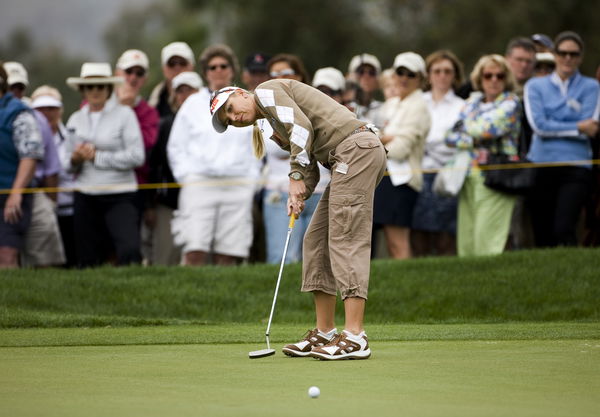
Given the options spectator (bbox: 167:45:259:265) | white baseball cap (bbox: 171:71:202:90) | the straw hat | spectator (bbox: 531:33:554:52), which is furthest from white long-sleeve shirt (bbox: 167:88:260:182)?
spectator (bbox: 531:33:554:52)

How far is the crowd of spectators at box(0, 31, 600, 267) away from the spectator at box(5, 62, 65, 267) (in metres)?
0.01

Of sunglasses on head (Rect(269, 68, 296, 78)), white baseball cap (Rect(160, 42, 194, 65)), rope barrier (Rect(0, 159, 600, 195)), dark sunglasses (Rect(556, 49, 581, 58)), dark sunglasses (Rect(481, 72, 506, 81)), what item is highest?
white baseball cap (Rect(160, 42, 194, 65))

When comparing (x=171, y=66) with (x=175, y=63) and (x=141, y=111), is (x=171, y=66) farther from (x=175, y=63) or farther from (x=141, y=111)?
(x=141, y=111)

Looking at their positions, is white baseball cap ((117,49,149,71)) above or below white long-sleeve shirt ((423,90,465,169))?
above

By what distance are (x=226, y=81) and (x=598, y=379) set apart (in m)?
7.73

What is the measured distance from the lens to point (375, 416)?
17.8ft

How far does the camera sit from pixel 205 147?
13.2 metres

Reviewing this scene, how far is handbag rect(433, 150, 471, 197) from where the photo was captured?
42.6 feet

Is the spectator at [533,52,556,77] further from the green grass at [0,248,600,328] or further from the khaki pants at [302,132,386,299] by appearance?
the khaki pants at [302,132,386,299]

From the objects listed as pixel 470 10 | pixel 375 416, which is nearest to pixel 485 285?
pixel 375 416

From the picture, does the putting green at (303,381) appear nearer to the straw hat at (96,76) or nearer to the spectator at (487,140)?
the spectator at (487,140)

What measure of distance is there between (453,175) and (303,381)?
669 cm

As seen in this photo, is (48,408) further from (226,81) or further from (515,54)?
(515,54)

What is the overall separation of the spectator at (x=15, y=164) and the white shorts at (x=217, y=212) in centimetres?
162
